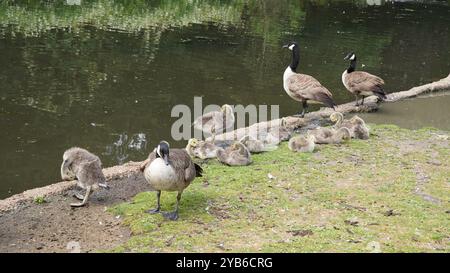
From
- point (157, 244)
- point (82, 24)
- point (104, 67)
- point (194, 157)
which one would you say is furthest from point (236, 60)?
point (157, 244)

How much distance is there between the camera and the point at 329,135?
36.2 ft

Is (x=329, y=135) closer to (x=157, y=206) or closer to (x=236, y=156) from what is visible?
(x=236, y=156)

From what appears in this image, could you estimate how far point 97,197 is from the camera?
334 inches

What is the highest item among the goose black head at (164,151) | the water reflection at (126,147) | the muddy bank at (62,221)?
the goose black head at (164,151)

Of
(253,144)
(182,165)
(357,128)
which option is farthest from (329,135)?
(182,165)

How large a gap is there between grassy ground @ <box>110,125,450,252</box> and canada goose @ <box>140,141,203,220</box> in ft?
1.57

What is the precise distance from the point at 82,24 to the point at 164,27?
3.28 metres

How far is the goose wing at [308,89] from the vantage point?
40.9 ft

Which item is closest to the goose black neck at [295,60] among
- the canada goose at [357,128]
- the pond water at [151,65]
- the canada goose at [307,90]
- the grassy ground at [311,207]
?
the canada goose at [307,90]

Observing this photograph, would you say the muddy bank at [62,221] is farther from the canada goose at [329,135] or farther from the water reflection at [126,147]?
the canada goose at [329,135]

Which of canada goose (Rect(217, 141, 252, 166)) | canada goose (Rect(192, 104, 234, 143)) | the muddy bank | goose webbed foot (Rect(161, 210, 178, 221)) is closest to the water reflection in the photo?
canada goose (Rect(192, 104, 234, 143))

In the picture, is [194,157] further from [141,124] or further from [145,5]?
[145,5]

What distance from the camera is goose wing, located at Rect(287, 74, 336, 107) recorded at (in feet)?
40.9

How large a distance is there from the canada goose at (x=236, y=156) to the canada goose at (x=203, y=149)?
0.21 m
